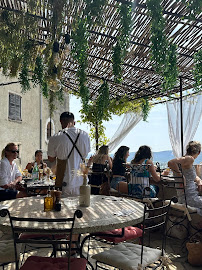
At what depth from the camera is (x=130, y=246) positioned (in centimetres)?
266

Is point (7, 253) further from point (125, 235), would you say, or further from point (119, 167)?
point (119, 167)

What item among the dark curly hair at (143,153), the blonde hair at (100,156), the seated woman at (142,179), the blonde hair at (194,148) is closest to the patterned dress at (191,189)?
the blonde hair at (194,148)

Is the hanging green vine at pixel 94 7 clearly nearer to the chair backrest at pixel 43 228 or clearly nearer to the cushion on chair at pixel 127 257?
the chair backrest at pixel 43 228

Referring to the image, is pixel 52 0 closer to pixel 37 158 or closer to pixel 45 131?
pixel 37 158

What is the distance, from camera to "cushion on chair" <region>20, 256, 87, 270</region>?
2.13 m

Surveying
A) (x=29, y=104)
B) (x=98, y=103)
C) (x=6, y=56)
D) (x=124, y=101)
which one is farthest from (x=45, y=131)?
(x=6, y=56)

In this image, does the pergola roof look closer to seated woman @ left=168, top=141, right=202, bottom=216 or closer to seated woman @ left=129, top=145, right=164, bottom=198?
seated woman @ left=168, top=141, right=202, bottom=216

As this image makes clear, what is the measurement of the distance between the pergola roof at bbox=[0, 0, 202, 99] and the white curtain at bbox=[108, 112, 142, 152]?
2065mm

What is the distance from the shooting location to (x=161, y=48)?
394 centimetres

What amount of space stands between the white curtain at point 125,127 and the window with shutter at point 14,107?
4536 millimetres

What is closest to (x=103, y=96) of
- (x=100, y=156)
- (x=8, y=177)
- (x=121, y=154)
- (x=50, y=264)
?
(x=100, y=156)

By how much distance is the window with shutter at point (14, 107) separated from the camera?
12.5 m

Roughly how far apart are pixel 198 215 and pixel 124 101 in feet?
18.8

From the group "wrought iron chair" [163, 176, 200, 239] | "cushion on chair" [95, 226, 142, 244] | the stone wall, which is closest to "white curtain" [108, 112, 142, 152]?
the stone wall
